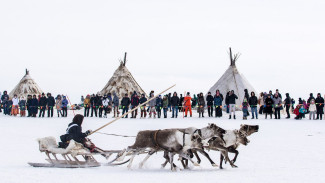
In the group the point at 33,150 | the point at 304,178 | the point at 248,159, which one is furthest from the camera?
the point at 33,150

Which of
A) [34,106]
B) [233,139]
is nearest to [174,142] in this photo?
[233,139]

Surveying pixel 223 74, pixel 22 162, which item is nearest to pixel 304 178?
pixel 22 162

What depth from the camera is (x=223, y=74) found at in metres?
37.8

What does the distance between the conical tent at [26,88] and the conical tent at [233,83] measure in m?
14.7

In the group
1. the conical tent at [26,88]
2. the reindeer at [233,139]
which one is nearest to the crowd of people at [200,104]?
the conical tent at [26,88]

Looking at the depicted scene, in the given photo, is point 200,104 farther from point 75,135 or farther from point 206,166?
point 75,135

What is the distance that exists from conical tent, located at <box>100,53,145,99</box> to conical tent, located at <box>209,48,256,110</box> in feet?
20.1

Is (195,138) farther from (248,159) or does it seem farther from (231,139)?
(248,159)

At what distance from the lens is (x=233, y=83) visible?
36.3 m

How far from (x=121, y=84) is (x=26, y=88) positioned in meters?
8.33

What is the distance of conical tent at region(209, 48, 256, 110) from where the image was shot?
36.1 metres

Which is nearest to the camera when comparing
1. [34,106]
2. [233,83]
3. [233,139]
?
[233,139]

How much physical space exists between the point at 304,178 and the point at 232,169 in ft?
4.84

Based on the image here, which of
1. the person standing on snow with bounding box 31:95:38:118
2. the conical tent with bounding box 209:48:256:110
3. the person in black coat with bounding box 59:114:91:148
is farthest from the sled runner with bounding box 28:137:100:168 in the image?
the conical tent with bounding box 209:48:256:110
